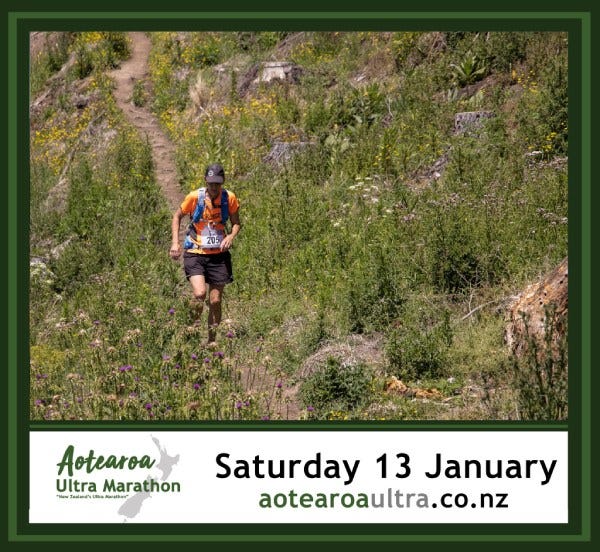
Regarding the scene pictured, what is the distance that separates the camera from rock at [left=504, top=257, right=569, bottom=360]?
27.9 feet

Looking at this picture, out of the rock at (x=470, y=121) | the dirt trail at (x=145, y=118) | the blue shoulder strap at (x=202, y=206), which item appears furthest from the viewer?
the dirt trail at (x=145, y=118)

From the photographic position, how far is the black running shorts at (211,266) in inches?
416

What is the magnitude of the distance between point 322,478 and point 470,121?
35.4ft

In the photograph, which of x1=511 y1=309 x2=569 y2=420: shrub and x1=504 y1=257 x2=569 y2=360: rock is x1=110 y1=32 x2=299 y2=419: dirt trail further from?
x1=511 y1=309 x2=569 y2=420: shrub

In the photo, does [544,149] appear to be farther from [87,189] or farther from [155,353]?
[87,189]

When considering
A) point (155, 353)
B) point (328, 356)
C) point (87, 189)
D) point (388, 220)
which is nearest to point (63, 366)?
point (155, 353)

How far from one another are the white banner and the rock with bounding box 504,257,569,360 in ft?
6.34

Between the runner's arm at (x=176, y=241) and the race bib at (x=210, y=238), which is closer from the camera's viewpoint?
the runner's arm at (x=176, y=241)

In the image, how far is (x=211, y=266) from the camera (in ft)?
34.8

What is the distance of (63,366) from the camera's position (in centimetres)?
1076

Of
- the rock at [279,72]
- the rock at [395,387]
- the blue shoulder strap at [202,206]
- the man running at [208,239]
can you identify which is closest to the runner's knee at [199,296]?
the man running at [208,239]

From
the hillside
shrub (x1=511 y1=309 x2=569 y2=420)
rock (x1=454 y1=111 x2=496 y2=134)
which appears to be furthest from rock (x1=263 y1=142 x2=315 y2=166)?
shrub (x1=511 y1=309 x2=569 y2=420)

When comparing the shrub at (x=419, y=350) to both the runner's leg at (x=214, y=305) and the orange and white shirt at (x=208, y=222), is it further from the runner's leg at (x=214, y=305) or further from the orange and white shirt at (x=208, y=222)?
the orange and white shirt at (x=208, y=222)

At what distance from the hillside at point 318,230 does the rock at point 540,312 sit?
174 millimetres
